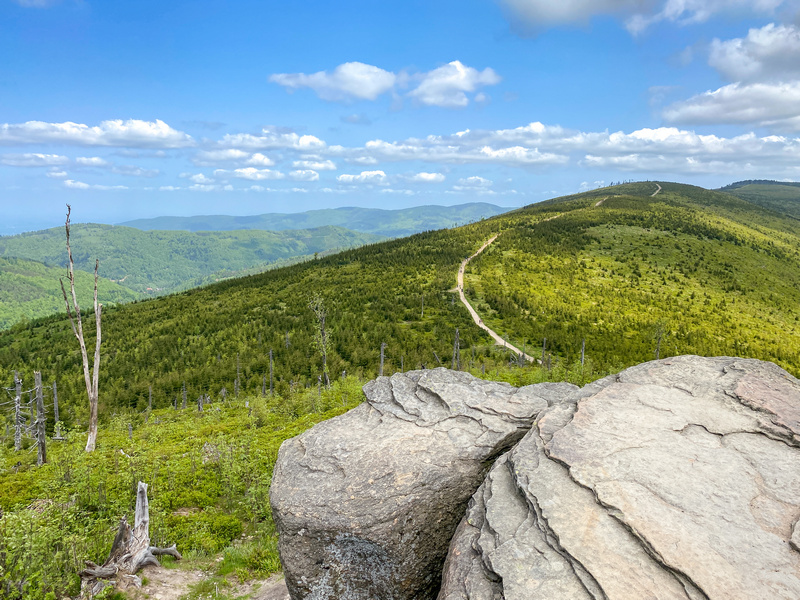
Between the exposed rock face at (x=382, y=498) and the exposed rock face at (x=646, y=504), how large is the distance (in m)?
1.00

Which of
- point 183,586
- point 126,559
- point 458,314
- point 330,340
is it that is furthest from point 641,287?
point 126,559

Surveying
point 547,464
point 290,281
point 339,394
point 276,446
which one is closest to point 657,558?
point 547,464

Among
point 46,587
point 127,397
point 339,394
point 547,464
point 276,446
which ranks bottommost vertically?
point 127,397

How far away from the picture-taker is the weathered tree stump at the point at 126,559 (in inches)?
381

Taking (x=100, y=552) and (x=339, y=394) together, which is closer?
(x=100, y=552)

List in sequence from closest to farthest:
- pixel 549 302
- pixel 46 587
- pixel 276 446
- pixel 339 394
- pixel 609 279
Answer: pixel 46 587 < pixel 276 446 < pixel 339 394 < pixel 549 302 < pixel 609 279

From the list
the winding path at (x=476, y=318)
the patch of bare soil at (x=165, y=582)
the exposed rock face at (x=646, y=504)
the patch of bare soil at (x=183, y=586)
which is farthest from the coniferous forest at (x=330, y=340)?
the exposed rock face at (x=646, y=504)

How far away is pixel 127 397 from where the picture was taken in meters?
36.8

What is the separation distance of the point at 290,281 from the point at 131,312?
24.9m

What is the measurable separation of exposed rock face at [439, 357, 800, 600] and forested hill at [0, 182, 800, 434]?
1167 inches

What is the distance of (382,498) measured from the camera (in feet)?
24.3

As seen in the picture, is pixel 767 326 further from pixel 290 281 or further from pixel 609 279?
pixel 290 281

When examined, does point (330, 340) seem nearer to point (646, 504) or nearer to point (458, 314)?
point (458, 314)

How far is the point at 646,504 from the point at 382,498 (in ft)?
13.6
